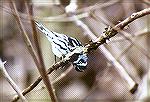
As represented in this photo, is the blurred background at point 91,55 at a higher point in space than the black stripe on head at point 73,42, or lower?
higher

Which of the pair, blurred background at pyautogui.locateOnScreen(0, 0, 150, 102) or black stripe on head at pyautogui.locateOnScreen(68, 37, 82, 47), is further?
blurred background at pyautogui.locateOnScreen(0, 0, 150, 102)

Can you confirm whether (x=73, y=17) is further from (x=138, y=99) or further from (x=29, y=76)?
(x=29, y=76)

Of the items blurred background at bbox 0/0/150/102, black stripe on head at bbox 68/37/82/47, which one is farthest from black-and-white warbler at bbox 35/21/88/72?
blurred background at bbox 0/0/150/102

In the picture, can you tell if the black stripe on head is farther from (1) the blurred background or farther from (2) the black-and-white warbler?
(1) the blurred background

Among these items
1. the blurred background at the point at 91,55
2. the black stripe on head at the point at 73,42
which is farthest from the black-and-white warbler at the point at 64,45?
the blurred background at the point at 91,55

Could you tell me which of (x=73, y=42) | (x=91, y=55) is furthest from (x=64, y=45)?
(x=91, y=55)

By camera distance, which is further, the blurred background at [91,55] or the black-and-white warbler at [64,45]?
the blurred background at [91,55]

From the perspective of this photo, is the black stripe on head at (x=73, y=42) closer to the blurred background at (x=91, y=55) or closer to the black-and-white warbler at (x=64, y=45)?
the black-and-white warbler at (x=64, y=45)
